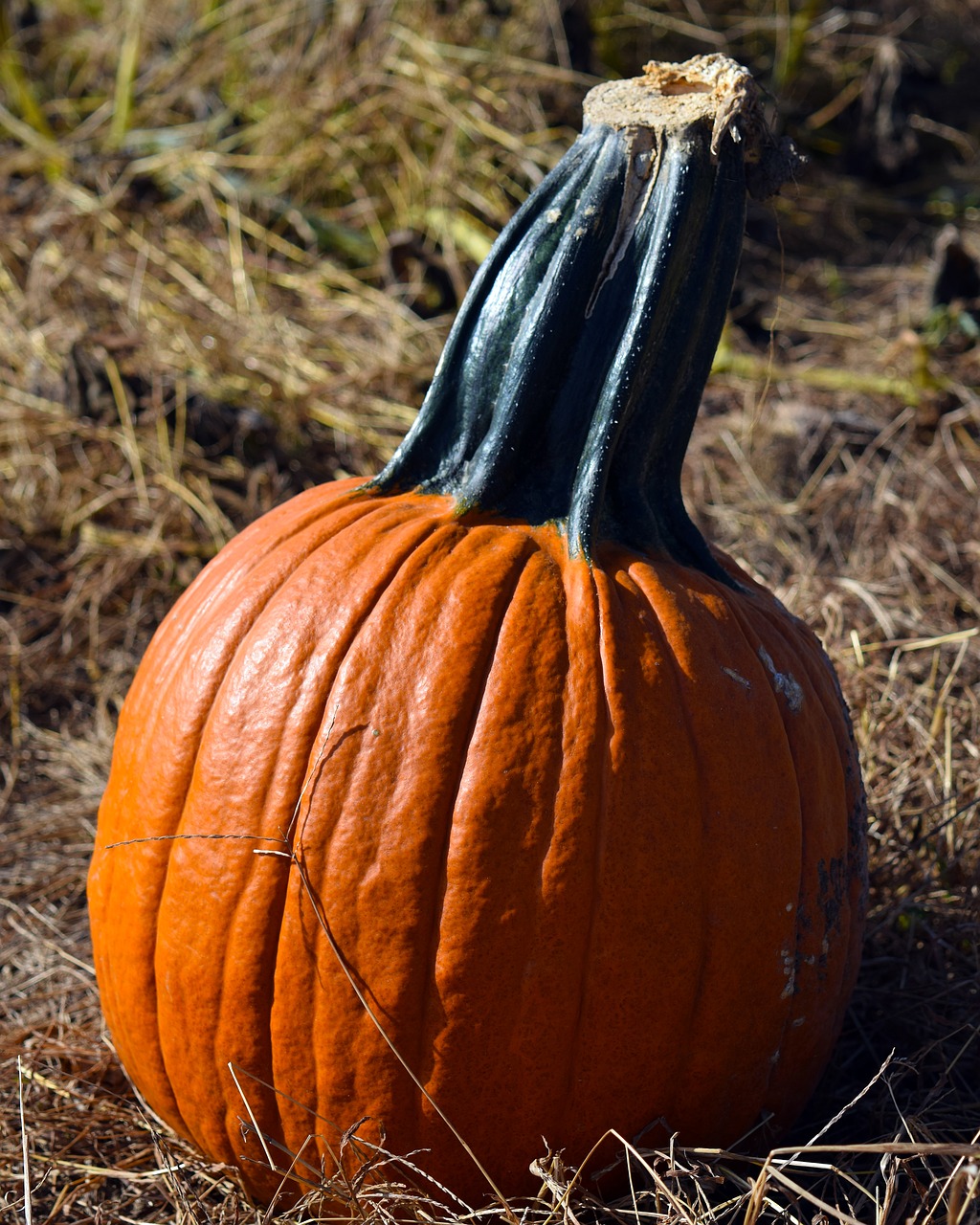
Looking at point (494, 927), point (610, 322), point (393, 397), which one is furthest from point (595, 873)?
point (393, 397)

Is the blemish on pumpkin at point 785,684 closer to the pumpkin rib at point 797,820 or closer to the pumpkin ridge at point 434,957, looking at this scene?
the pumpkin rib at point 797,820

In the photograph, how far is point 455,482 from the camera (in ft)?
6.32

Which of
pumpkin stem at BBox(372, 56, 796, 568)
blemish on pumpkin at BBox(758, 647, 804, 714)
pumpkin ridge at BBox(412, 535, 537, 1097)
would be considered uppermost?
pumpkin stem at BBox(372, 56, 796, 568)

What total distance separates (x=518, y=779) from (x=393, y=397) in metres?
3.08

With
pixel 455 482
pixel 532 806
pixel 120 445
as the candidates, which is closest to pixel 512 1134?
pixel 532 806

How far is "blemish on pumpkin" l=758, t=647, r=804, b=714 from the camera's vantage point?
184 centimetres

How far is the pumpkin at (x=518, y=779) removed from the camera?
160 cm

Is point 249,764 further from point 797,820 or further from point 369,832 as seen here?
point 797,820

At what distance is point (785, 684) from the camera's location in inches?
72.7

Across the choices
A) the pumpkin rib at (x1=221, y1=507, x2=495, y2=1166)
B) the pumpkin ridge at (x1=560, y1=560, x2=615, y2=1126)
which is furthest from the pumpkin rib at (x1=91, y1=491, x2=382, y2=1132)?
the pumpkin ridge at (x1=560, y1=560, x2=615, y2=1126)

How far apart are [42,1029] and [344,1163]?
943 millimetres

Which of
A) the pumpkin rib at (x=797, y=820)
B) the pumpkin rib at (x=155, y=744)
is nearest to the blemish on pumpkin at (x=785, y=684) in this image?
the pumpkin rib at (x=797, y=820)

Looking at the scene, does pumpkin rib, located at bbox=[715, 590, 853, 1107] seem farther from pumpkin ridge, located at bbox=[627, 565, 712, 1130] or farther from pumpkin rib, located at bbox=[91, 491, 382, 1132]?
pumpkin rib, located at bbox=[91, 491, 382, 1132]

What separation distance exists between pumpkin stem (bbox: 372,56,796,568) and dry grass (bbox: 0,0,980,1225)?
17.2 inches
